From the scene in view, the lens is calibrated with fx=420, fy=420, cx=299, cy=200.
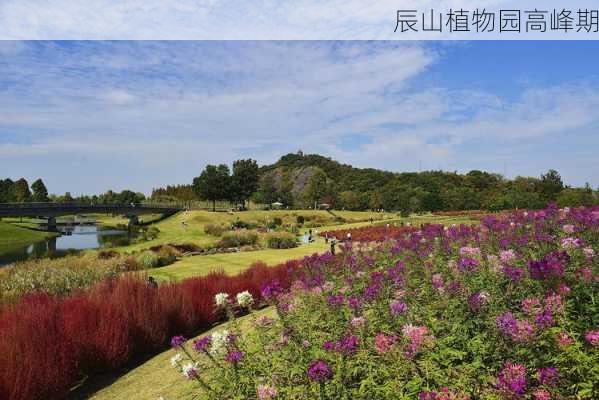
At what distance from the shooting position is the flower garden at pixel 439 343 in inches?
105

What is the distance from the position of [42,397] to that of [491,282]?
475 cm

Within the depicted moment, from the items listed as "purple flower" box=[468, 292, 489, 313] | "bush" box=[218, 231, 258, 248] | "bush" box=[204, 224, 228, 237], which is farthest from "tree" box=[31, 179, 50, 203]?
"purple flower" box=[468, 292, 489, 313]

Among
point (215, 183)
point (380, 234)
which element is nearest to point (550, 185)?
point (380, 234)

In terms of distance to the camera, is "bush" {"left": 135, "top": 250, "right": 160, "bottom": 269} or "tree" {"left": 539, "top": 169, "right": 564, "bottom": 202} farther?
"tree" {"left": 539, "top": 169, "right": 564, "bottom": 202}

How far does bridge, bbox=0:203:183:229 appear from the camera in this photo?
1850 inches

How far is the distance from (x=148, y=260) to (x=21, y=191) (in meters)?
83.0

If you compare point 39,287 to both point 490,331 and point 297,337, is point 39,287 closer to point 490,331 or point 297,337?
point 297,337

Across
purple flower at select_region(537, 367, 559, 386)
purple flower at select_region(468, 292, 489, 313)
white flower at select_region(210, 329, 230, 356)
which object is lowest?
white flower at select_region(210, 329, 230, 356)

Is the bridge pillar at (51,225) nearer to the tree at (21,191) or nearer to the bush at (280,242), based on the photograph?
the tree at (21,191)

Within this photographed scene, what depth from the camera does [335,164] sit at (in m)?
120

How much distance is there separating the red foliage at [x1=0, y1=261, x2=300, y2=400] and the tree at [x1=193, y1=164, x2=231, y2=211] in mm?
61704

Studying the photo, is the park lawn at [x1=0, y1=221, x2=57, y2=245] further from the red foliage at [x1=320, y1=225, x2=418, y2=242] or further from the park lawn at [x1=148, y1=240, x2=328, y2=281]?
the red foliage at [x1=320, y1=225, x2=418, y2=242]

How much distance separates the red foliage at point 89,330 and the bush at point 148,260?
33.4 ft

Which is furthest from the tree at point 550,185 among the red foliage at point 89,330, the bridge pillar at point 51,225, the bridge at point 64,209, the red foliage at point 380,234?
the bridge pillar at point 51,225
